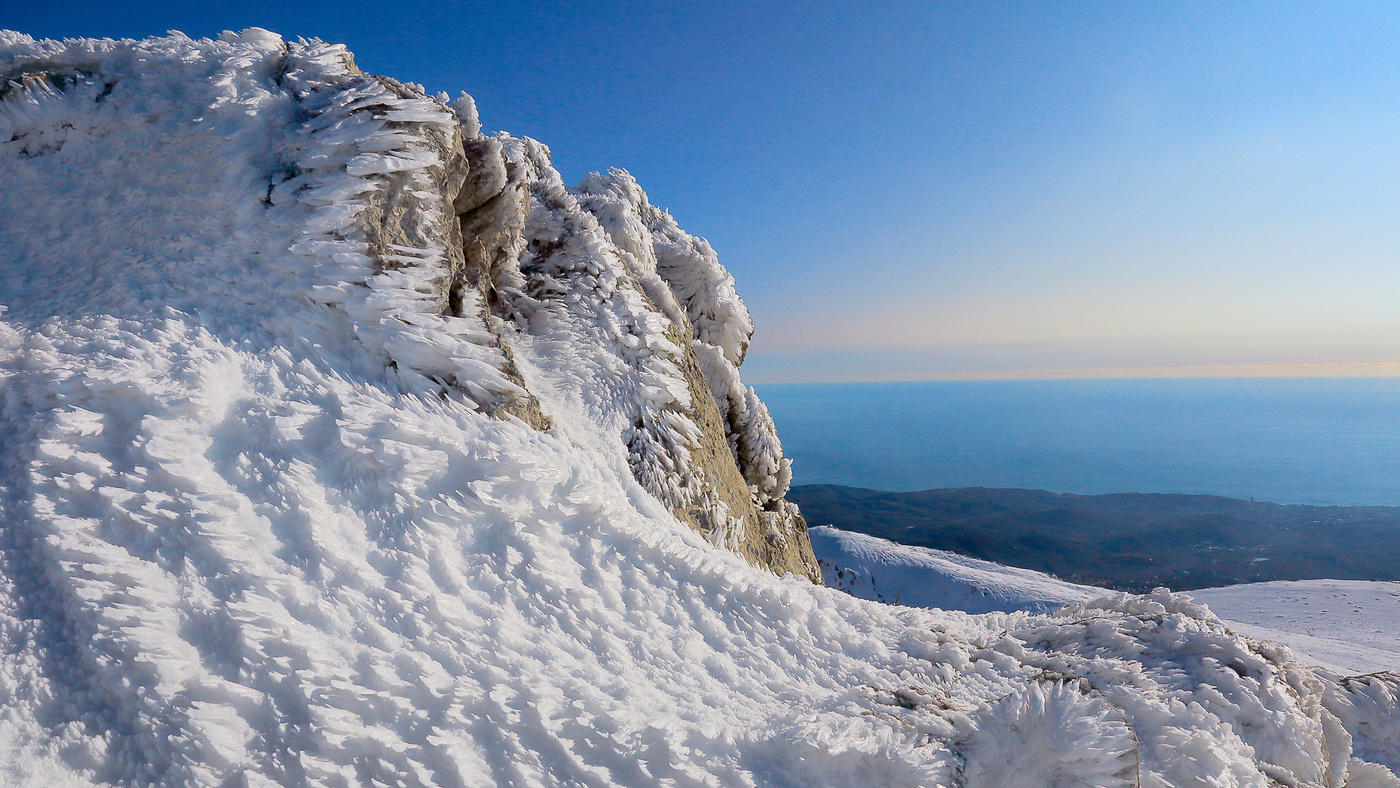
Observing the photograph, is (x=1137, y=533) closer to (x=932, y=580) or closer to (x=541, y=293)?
(x=932, y=580)

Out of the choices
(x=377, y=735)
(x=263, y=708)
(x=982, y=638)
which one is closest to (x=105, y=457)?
(x=263, y=708)

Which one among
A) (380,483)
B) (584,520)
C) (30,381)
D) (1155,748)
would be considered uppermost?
(30,381)

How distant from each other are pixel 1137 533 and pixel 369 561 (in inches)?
4842

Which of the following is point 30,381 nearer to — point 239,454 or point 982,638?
point 239,454

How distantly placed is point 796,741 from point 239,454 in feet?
11.3

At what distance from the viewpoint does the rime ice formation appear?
2.39m

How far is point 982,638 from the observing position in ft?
15.5

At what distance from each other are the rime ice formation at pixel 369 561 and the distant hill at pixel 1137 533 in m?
71.5

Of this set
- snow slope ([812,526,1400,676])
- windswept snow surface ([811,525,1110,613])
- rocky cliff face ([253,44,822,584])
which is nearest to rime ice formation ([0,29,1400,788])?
rocky cliff face ([253,44,822,584])

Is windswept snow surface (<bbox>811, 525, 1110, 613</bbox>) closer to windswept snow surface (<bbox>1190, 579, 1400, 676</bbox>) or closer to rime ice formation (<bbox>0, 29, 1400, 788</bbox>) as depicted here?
windswept snow surface (<bbox>1190, 579, 1400, 676</bbox>)

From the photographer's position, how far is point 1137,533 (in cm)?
9588

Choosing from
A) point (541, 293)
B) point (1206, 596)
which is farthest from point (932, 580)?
point (541, 293)

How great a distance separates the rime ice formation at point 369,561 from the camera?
7.84 feet

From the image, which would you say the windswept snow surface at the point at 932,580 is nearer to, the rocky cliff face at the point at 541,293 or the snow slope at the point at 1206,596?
the snow slope at the point at 1206,596
